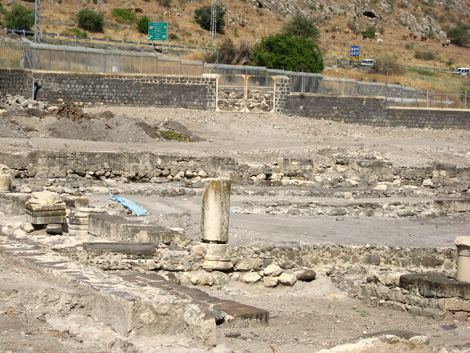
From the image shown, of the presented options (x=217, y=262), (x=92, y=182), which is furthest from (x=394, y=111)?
(x=217, y=262)

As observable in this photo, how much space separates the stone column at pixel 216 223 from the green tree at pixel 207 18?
51.9 meters

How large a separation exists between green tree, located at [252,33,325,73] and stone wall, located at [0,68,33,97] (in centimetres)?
1539

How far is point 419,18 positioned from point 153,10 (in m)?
35.7

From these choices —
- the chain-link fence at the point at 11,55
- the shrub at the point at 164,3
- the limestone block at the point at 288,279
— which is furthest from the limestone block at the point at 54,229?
the shrub at the point at 164,3

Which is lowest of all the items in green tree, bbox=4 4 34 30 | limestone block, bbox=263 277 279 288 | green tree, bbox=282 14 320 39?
limestone block, bbox=263 277 279 288

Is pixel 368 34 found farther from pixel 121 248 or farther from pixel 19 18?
pixel 121 248

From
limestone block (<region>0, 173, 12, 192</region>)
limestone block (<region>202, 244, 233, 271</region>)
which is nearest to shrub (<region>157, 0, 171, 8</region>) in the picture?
limestone block (<region>0, 173, 12, 192</region>)

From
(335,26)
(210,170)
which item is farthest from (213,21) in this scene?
(210,170)

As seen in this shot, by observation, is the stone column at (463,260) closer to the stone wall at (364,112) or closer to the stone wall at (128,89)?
the stone wall at (128,89)

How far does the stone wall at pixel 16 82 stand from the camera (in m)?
29.7

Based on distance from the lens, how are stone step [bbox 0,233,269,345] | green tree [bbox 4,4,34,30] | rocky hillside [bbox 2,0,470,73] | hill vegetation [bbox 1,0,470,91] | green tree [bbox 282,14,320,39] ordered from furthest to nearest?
green tree [bbox 282,14,320,39] → rocky hillside [bbox 2,0,470,73] → hill vegetation [bbox 1,0,470,91] → green tree [bbox 4,4,34,30] → stone step [bbox 0,233,269,345]

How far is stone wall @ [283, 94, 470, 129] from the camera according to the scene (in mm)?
32750

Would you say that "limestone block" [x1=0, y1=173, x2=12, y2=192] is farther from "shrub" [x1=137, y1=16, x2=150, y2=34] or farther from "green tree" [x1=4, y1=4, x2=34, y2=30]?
"shrub" [x1=137, y1=16, x2=150, y2=34]

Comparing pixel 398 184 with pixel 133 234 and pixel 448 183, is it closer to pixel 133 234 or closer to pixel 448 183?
pixel 448 183
